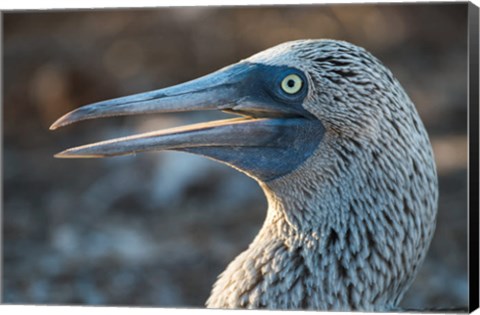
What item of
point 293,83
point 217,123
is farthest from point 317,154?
point 217,123

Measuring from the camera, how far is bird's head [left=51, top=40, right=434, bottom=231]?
3289mm

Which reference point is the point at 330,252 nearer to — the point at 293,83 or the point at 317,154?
the point at 317,154

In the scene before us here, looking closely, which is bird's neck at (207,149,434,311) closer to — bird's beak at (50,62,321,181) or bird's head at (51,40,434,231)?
bird's head at (51,40,434,231)

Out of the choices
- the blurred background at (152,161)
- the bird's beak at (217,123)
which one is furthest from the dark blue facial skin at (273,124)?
the blurred background at (152,161)

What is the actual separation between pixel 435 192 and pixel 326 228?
44 centimetres

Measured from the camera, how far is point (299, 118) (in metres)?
3.36

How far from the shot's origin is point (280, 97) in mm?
3334

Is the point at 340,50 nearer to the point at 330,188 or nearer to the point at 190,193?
the point at 330,188

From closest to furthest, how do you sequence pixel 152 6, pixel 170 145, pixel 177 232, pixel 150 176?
pixel 170 145, pixel 152 6, pixel 177 232, pixel 150 176

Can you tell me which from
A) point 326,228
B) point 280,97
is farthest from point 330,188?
point 280,97

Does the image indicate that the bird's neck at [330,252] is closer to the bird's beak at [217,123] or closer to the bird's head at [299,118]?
the bird's head at [299,118]

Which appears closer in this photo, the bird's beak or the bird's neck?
the bird's beak

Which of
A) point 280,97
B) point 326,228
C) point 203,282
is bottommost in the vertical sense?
point 203,282

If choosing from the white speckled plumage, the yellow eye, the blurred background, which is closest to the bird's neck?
the white speckled plumage
